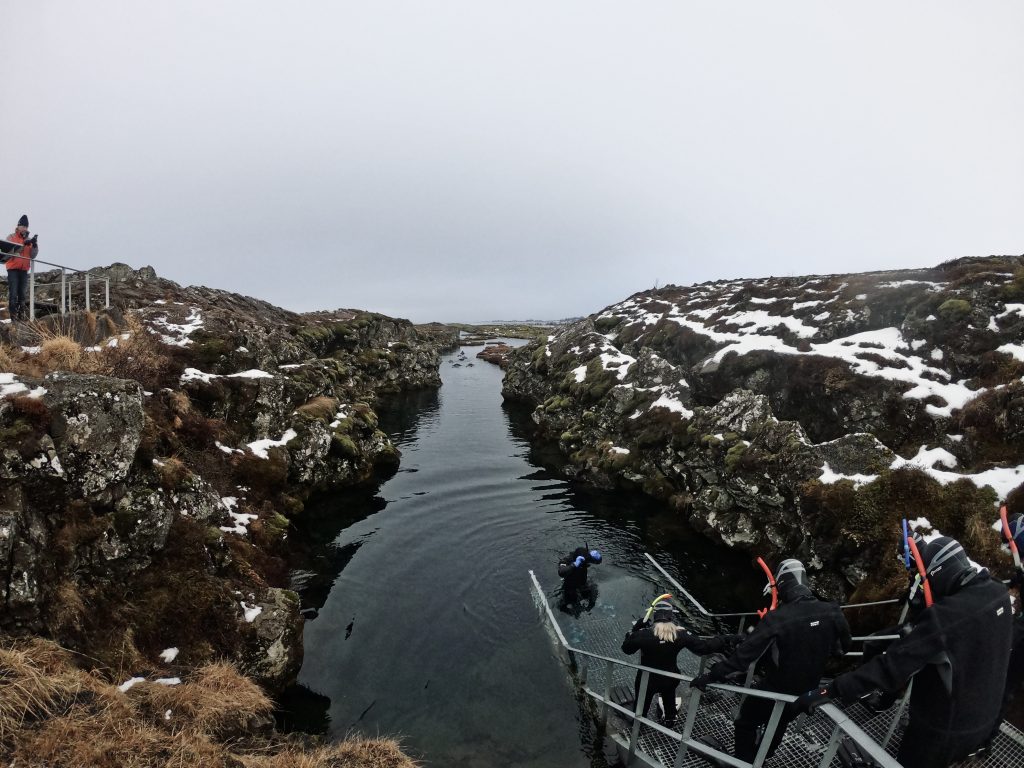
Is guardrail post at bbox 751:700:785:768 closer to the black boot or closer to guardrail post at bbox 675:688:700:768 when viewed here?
guardrail post at bbox 675:688:700:768

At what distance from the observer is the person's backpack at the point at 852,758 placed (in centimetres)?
708

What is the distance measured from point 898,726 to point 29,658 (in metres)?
15.5

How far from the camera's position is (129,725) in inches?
321

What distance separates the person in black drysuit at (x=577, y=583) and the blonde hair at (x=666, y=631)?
6.93 metres

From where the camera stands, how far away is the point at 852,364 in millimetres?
25281

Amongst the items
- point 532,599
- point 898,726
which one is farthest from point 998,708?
point 532,599

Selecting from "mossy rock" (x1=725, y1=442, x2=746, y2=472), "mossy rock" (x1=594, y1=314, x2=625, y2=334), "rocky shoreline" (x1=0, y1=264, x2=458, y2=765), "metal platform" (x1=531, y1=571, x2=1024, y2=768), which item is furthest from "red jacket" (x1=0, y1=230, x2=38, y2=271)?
"mossy rock" (x1=594, y1=314, x2=625, y2=334)

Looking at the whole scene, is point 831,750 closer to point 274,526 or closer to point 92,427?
point 92,427

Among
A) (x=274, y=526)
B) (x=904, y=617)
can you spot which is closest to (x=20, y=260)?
(x=274, y=526)

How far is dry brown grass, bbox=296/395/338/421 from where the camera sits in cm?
2960

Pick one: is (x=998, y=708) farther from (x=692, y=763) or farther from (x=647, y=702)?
(x=647, y=702)

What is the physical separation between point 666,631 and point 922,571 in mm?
4644

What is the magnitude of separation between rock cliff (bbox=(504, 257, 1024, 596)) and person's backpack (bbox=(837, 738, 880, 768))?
1045 centimetres

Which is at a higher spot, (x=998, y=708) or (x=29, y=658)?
(x=998, y=708)
